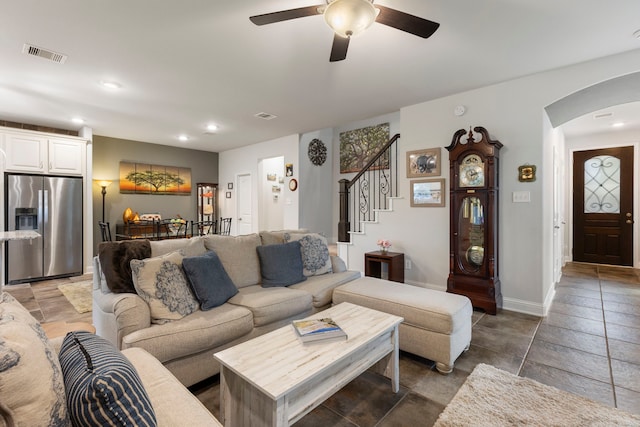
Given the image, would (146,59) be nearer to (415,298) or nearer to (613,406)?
(415,298)

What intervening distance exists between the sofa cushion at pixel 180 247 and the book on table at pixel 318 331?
1.17 metres

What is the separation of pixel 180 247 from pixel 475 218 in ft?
10.2

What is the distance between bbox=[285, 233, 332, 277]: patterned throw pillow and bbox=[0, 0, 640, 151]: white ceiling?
68.7 inches

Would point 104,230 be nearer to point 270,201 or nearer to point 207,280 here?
point 270,201

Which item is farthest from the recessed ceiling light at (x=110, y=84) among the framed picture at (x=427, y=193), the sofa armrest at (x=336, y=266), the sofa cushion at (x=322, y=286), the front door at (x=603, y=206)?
the front door at (x=603, y=206)

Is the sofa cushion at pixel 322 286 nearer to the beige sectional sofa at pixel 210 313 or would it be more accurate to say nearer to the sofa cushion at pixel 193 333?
the beige sectional sofa at pixel 210 313

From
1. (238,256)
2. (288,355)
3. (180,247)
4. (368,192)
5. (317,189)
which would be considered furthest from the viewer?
(317,189)

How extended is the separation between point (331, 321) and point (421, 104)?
3371 mm

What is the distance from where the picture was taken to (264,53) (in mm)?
2879

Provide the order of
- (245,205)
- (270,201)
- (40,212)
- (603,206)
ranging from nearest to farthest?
(40,212) → (603,206) → (245,205) → (270,201)

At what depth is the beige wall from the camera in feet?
20.0

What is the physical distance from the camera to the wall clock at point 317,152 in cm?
670

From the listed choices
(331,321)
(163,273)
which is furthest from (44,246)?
(331,321)

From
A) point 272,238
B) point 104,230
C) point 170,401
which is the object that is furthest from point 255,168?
point 170,401
